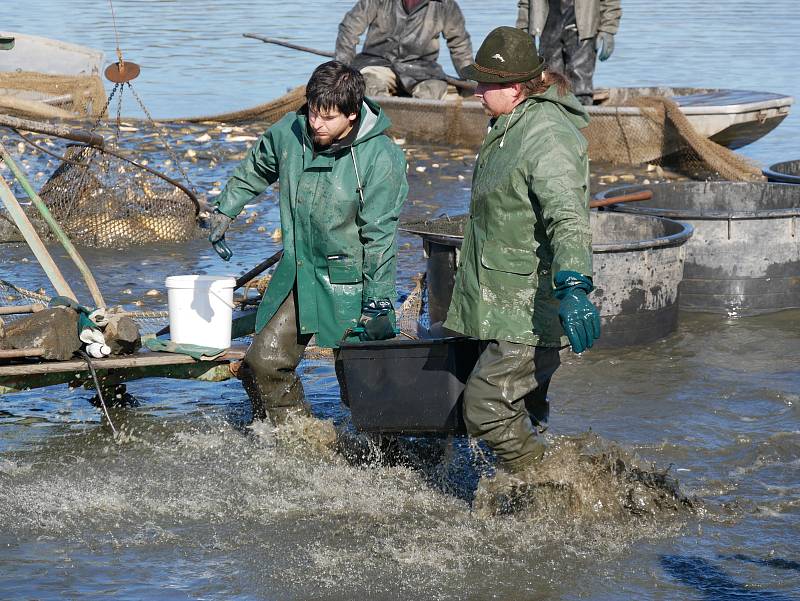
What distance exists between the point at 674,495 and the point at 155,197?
6.22 m

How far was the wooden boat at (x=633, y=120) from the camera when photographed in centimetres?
1265

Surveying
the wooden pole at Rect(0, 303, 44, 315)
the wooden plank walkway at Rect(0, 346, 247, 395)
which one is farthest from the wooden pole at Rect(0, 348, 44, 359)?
the wooden pole at Rect(0, 303, 44, 315)

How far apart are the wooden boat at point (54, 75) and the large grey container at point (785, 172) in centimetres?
765

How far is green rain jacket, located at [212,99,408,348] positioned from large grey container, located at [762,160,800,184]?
4.55 metres

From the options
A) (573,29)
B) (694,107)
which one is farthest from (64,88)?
(694,107)

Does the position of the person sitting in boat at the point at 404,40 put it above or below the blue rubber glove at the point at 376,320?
above

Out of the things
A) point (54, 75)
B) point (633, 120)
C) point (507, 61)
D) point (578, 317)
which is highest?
point (507, 61)

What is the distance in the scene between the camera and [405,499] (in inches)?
200

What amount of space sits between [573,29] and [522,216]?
828 cm

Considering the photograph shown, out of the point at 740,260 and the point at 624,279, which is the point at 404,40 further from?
the point at 624,279

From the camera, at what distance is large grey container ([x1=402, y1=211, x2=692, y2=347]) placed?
708 cm

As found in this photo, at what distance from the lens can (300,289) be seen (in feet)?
17.1

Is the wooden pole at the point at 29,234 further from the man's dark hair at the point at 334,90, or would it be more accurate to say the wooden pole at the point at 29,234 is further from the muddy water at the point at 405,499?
the man's dark hair at the point at 334,90

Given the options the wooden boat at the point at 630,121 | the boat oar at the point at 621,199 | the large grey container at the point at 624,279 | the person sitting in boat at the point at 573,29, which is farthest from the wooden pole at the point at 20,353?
the wooden boat at the point at 630,121
